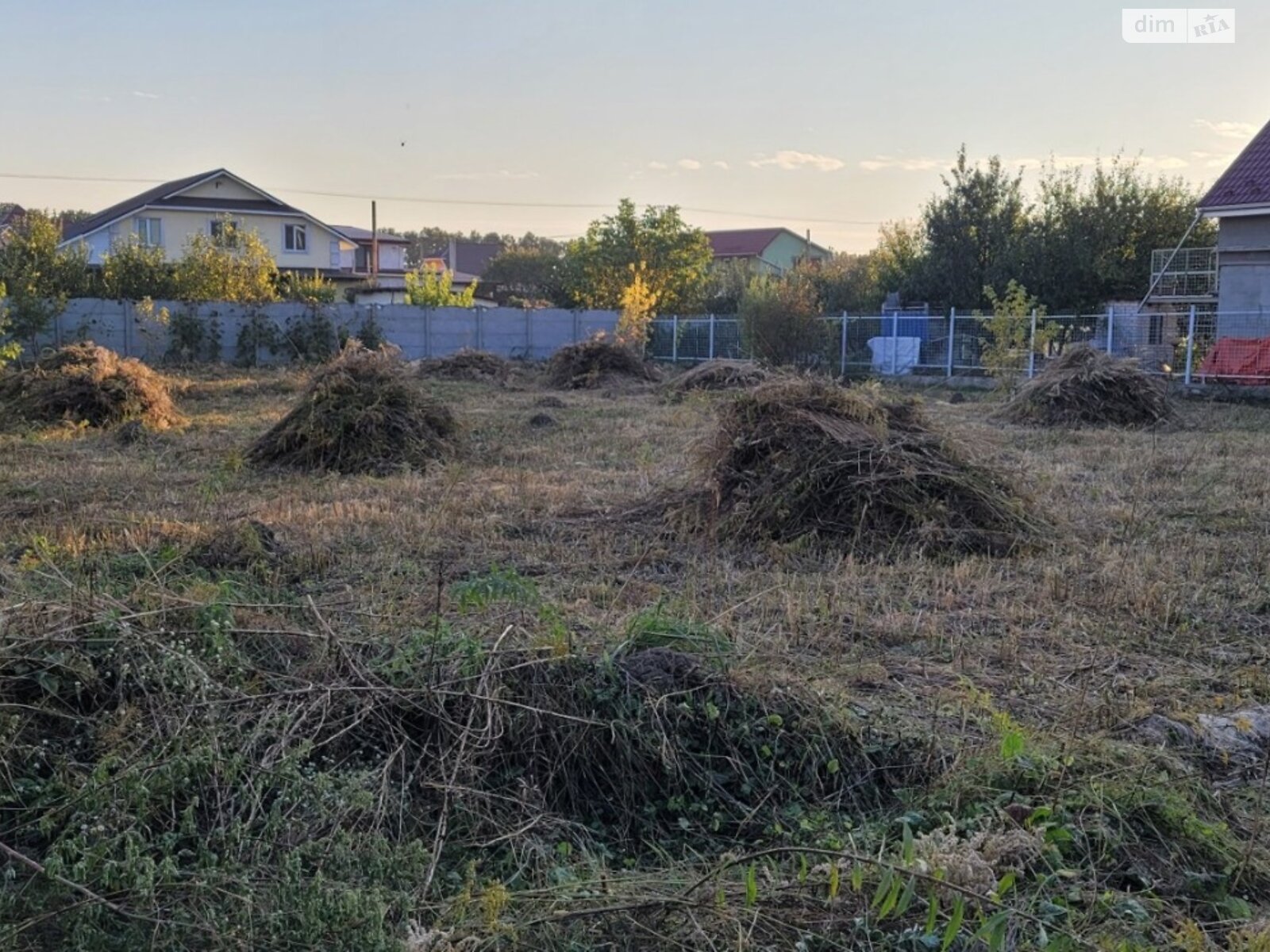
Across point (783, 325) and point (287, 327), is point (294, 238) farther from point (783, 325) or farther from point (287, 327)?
point (783, 325)

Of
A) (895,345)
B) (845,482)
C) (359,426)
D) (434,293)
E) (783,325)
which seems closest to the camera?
(845,482)

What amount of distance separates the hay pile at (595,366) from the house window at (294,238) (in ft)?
92.4

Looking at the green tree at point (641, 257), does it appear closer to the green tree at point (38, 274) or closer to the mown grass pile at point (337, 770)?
the green tree at point (38, 274)

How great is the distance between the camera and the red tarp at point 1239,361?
1988 centimetres

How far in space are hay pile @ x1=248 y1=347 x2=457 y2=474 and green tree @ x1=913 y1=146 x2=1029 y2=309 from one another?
2549cm

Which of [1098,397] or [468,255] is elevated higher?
[468,255]

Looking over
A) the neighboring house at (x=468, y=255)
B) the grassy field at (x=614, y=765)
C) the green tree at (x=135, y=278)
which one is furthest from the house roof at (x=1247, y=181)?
the neighboring house at (x=468, y=255)

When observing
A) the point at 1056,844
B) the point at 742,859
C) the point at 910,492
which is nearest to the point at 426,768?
the point at 742,859

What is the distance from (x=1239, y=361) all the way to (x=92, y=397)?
1932 centimetres

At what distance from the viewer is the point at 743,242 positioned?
72688mm

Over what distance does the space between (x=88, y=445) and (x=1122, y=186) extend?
30.4 m

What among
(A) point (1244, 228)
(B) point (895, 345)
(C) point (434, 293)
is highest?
(A) point (1244, 228)

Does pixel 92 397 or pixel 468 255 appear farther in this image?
pixel 468 255

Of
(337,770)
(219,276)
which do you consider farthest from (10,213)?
(337,770)
